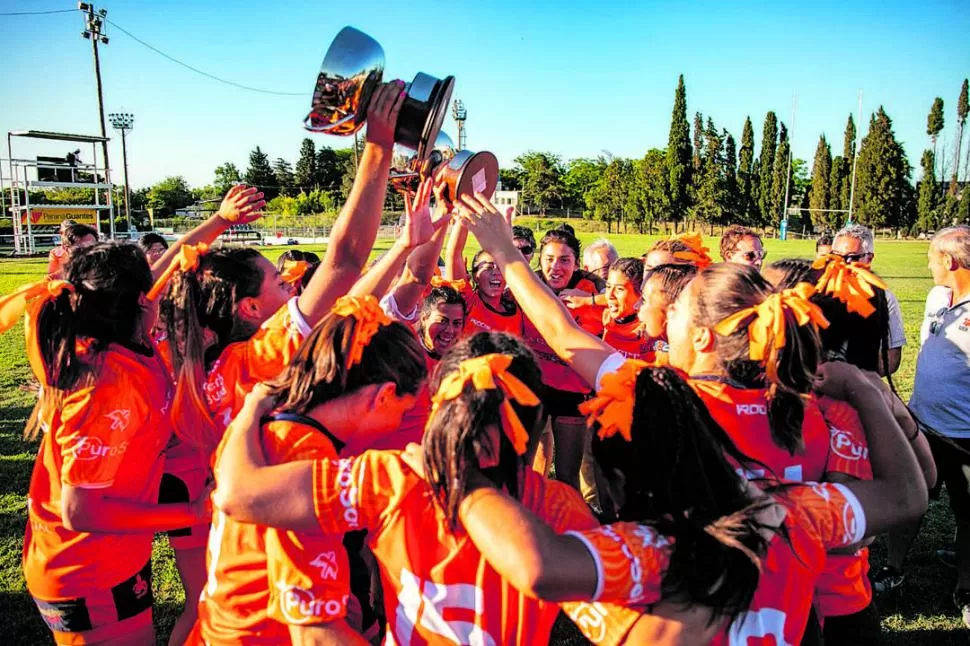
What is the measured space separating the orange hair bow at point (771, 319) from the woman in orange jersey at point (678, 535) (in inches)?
13.2

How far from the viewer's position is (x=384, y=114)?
2180 mm

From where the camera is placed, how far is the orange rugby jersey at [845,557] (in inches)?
73.9

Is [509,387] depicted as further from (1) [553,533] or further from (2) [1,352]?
(2) [1,352]

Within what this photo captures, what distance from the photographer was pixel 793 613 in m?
1.63

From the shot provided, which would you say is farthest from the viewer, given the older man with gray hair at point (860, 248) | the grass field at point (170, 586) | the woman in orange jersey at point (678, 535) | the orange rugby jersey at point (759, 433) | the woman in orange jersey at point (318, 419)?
Answer: the older man with gray hair at point (860, 248)

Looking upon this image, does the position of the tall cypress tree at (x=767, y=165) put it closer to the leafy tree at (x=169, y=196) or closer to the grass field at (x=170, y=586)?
the grass field at (x=170, y=586)

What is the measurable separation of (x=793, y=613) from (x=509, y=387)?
3.32 ft

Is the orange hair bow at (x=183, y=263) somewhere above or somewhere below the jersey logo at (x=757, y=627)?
above

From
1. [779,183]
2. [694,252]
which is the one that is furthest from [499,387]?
[779,183]

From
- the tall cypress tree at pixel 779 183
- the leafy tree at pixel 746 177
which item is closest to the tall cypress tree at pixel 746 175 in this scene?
the leafy tree at pixel 746 177

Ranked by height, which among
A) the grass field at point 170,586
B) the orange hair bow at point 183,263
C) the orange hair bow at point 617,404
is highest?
the orange hair bow at point 183,263

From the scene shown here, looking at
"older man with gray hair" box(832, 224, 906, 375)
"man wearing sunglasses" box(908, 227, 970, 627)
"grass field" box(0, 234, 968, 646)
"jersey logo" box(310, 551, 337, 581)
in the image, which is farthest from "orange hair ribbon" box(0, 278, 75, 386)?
"older man with gray hair" box(832, 224, 906, 375)

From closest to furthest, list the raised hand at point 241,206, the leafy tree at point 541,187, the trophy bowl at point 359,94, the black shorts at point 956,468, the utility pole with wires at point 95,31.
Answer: the trophy bowl at point 359,94
the raised hand at point 241,206
the black shorts at point 956,468
the utility pole with wires at point 95,31
the leafy tree at point 541,187

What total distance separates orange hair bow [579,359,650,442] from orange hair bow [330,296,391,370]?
0.64 m
